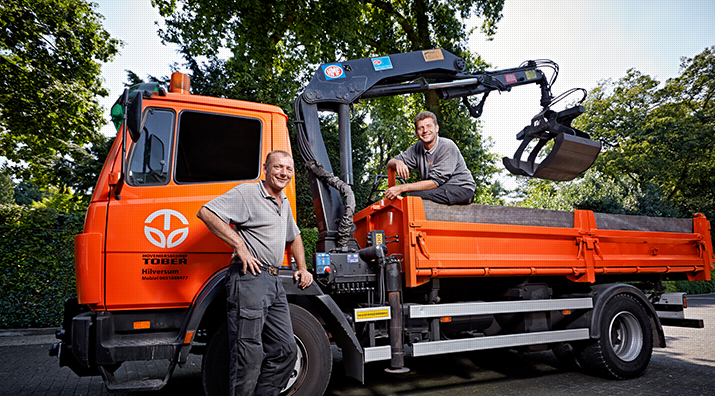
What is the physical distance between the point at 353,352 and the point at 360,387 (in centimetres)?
128

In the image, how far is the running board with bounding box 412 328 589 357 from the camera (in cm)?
371

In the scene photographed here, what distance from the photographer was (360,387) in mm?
4539

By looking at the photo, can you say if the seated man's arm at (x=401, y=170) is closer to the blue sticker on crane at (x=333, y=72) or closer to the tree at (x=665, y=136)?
the blue sticker on crane at (x=333, y=72)

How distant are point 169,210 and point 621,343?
16.3ft

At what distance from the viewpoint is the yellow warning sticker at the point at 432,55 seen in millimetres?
4883

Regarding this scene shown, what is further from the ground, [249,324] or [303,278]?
[303,278]

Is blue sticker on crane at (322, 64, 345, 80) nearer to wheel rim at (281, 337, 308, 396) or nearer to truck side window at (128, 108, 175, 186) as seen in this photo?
truck side window at (128, 108, 175, 186)

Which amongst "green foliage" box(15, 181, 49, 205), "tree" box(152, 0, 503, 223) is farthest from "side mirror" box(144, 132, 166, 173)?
"green foliage" box(15, 181, 49, 205)

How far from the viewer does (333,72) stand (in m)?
4.34

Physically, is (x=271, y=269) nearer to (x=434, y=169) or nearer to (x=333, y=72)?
(x=434, y=169)

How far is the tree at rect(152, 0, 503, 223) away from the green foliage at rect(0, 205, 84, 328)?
19.0ft

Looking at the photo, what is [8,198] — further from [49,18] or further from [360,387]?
[360,387]

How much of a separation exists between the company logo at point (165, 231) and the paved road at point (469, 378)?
108 centimetres

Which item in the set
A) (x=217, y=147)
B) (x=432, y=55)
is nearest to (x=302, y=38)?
(x=432, y=55)
